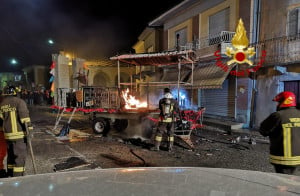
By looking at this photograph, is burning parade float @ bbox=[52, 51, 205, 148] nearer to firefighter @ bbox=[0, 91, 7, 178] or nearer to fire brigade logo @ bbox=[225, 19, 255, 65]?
firefighter @ bbox=[0, 91, 7, 178]

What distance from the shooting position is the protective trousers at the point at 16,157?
397 centimetres

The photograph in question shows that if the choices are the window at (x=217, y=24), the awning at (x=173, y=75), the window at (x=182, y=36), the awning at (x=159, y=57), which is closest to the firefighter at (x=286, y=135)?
the awning at (x=159, y=57)

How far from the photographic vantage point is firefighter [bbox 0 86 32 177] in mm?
4008

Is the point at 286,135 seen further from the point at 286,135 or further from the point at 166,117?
the point at 166,117

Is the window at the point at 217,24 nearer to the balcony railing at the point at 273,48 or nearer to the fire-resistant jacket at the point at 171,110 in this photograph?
the balcony railing at the point at 273,48

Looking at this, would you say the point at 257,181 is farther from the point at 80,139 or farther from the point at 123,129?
the point at 123,129

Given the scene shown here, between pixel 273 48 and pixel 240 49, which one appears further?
pixel 240 49

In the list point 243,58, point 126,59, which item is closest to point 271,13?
point 243,58

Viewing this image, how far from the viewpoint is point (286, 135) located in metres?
2.94

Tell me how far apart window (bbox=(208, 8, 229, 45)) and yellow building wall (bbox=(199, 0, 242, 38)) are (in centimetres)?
21

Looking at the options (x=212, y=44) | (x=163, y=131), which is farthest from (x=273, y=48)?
(x=163, y=131)

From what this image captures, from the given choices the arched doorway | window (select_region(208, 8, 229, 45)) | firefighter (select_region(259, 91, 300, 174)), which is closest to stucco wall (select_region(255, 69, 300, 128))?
window (select_region(208, 8, 229, 45))

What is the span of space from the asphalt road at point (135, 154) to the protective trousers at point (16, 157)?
0.71m

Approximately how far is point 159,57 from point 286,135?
643 centimetres
